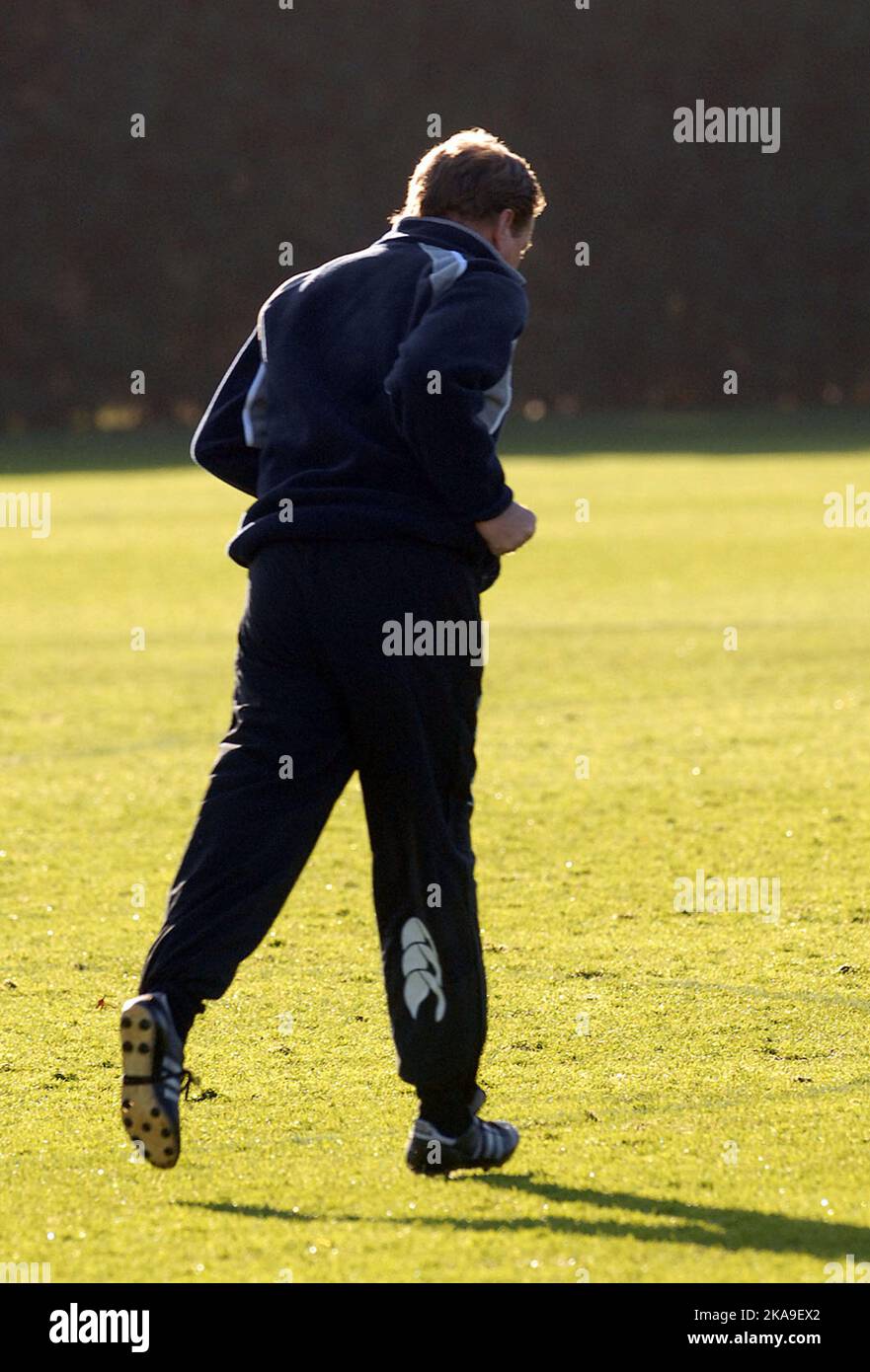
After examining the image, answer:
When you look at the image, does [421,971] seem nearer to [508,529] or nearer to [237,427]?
[508,529]

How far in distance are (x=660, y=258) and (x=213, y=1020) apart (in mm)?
41217

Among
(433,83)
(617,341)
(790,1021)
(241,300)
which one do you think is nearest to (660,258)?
(617,341)

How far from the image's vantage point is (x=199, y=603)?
15188 millimetres

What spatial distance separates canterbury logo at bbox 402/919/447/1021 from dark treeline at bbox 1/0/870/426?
3866cm

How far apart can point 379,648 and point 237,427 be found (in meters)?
0.61

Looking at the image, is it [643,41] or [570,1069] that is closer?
[570,1069]

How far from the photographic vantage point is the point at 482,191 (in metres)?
4.06

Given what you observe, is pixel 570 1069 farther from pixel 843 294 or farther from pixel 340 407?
pixel 843 294

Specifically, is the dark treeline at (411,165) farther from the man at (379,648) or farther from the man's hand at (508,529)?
the man's hand at (508,529)

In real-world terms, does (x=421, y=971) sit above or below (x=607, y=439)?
below

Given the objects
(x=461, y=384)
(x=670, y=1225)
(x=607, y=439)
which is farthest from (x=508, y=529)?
(x=607, y=439)

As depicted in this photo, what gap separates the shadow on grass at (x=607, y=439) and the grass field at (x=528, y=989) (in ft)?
60.4

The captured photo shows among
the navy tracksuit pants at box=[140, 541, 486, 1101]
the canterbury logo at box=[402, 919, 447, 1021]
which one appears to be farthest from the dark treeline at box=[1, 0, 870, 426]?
the canterbury logo at box=[402, 919, 447, 1021]

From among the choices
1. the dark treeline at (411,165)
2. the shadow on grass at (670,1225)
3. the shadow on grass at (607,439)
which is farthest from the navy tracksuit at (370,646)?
the dark treeline at (411,165)
